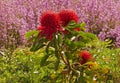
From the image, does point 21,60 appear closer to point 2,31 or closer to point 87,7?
point 2,31

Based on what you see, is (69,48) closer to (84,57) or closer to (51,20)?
(84,57)

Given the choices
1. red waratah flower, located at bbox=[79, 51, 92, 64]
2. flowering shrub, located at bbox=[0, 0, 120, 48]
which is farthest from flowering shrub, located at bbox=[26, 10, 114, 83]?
flowering shrub, located at bbox=[0, 0, 120, 48]

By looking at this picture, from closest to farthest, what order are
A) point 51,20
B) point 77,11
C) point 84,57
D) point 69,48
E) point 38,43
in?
1. point 51,20
2. point 38,43
3. point 69,48
4. point 84,57
5. point 77,11

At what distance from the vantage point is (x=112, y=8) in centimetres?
768

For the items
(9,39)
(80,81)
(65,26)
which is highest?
(65,26)

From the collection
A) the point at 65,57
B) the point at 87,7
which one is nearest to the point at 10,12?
the point at 87,7

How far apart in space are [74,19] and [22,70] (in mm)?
2175

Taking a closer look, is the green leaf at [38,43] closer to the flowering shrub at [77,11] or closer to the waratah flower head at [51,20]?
the waratah flower head at [51,20]

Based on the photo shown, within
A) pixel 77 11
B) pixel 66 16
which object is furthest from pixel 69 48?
pixel 77 11

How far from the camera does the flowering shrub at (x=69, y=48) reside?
2873mm

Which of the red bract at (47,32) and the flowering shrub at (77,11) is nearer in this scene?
the red bract at (47,32)

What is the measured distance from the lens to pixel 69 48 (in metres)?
3.09

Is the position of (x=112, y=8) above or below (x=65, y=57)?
below

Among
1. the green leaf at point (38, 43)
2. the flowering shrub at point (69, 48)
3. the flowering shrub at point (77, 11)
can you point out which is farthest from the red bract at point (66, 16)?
the flowering shrub at point (77, 11)
